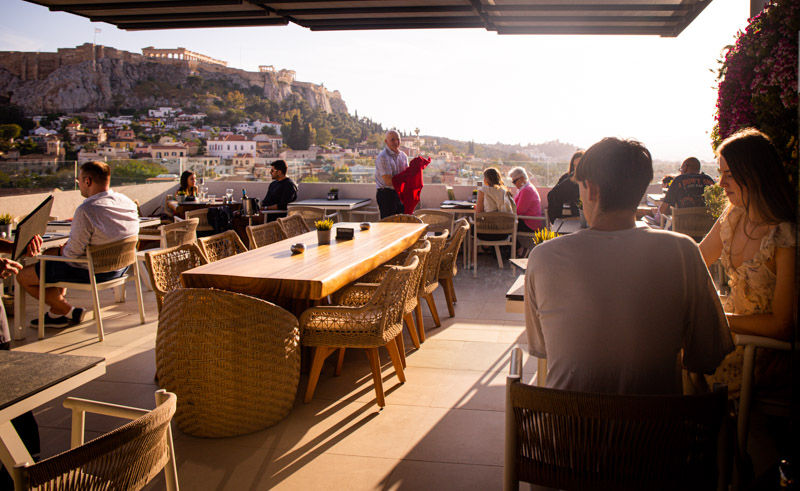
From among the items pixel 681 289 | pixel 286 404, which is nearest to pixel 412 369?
pixel 286 404

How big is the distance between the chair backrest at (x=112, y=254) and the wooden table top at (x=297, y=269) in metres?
1.30

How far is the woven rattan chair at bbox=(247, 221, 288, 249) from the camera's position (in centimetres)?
469

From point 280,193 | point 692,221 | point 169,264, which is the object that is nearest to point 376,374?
point 169,264

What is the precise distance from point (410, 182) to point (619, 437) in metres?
5.74

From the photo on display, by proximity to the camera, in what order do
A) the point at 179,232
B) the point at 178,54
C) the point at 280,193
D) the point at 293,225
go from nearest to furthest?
the point at 179,232
the point at 293,225
the point at 280,193
the point at 178,54

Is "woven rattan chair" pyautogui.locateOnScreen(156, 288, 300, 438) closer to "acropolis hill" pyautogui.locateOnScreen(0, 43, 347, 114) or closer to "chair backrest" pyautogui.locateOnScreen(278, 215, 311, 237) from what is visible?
"chair backrest" pyautogui.locateOnScreen(278, 215, 311, 237)

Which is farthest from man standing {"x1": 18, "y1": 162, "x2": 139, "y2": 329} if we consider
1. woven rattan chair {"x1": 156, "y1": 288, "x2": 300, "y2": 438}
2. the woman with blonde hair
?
the woman with blonde hair

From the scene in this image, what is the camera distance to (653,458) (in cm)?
129

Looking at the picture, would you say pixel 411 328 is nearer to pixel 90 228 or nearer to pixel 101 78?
pixel 90 228

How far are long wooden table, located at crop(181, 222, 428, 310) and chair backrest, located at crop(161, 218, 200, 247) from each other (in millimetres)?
1253

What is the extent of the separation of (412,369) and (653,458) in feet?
8.39

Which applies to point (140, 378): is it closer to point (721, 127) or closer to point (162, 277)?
point (162, 277)

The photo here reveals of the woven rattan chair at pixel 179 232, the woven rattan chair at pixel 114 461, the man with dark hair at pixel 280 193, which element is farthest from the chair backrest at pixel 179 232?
the woven rattan chair at pixel 114 461

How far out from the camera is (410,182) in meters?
6.88
